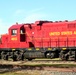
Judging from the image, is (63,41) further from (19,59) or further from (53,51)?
(19,59)

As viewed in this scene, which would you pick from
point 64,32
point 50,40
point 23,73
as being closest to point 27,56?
point 50,40

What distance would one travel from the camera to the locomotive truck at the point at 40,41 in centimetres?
2336

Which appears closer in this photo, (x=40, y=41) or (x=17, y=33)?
(x=40, y=41)

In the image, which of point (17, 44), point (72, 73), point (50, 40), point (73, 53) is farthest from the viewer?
point (17, 44)

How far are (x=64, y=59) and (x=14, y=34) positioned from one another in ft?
20.3

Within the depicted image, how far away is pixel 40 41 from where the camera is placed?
2502 cm

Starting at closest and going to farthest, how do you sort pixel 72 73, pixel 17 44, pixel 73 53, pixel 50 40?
pixel 72 73, pixel 73 53, pixel 50 40, pixel 17 44

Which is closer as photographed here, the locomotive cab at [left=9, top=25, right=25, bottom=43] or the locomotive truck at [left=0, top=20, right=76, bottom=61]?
the locomotive truck at [left=0, top=20, right=76, bottom=61]

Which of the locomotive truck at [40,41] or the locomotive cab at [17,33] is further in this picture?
the locomotive cab at [17,33]

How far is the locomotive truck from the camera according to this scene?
2336 cm

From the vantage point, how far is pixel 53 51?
23766 millimetres

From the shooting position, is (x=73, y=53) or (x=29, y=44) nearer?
(x=73, y=53)

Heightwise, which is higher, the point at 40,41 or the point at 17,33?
the point at 17,33

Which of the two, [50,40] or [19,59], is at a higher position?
[50,40]
